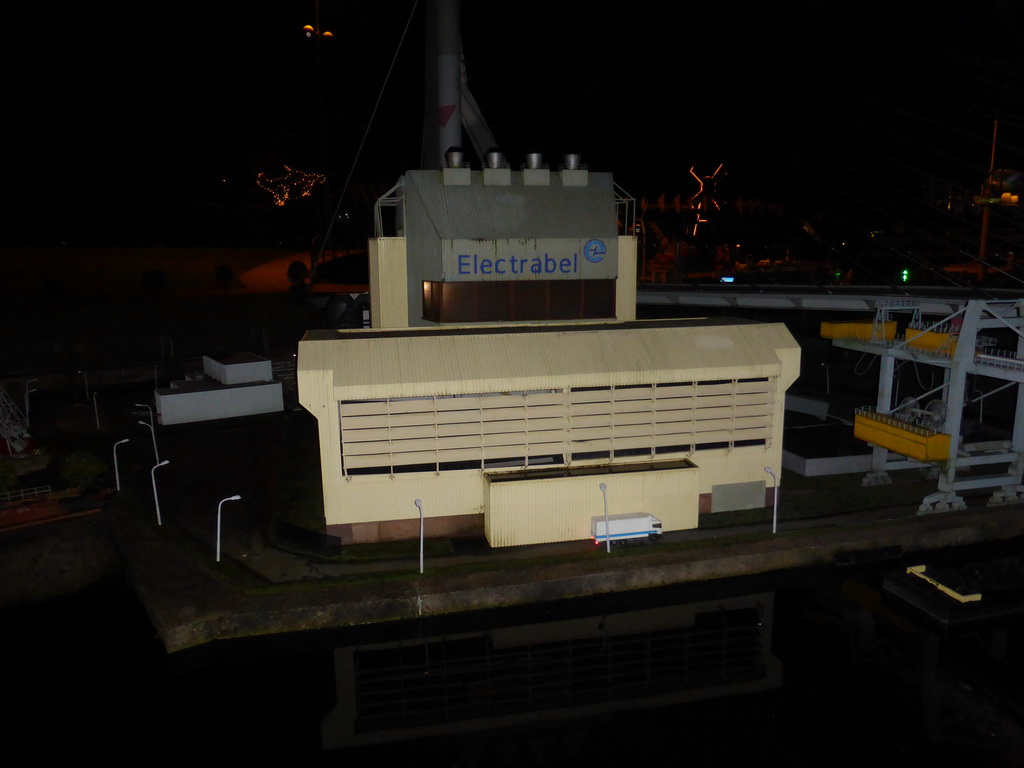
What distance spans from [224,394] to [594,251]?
1863 centimetres

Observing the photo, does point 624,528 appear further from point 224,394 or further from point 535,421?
point 224,394

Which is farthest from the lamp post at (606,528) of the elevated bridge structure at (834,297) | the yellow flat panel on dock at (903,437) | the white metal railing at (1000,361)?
the elevated bridge structure at (834,297)

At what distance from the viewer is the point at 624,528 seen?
18.0 meters

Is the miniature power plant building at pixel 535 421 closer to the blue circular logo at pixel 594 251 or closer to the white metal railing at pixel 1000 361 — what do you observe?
the blue circular logo at pixel 594 251

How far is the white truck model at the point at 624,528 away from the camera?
1788 centimetres

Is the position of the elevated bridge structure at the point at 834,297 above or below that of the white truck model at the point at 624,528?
above

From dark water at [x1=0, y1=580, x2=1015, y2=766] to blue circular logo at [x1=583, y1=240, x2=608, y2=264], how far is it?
13.2 metres

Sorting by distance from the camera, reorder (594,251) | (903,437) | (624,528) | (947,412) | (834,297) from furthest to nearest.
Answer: (834,297)
(594,251)
(903,437)
(947,412)
(624,528)

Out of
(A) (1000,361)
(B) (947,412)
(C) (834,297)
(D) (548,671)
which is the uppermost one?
(C) (834,297)

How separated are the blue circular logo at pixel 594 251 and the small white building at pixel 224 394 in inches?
685

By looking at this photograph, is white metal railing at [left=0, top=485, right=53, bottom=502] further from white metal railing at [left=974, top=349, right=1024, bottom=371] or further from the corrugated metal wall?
white metal railing at [left=974, top=349, right=1024, bottom=371]

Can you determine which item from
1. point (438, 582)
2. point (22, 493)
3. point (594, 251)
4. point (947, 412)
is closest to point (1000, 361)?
point (947, 412)

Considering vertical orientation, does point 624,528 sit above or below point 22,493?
below

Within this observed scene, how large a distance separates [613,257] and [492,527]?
10936 mm
